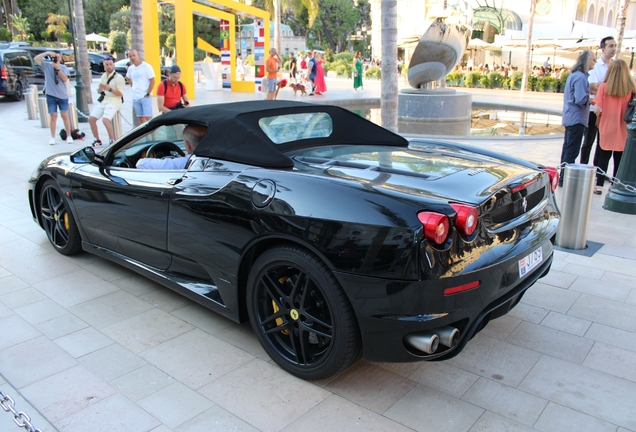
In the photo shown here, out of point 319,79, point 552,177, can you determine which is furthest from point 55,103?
point 319,79

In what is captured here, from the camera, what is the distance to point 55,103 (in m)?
11.2

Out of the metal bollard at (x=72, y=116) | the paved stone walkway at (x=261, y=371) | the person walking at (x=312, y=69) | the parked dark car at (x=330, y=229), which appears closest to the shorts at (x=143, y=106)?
the metal bollard at (x=72, y=116)

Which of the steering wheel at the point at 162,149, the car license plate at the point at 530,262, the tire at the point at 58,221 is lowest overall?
the tire at the point at 58,221

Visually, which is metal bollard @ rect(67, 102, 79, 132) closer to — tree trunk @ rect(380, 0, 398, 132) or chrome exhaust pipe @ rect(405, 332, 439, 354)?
tree trunk @ rect(380, 0, 398, 132)

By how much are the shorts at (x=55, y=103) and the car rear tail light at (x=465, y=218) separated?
35.2 feet

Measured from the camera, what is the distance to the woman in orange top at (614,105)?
22.0 feet

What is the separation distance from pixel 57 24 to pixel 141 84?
54558 millimetres

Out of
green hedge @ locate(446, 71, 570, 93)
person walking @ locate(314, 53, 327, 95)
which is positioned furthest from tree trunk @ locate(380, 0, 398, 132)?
green hedge @ locate(446, 71, 570, 93)

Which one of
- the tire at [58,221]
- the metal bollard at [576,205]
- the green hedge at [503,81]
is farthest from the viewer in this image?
the green hedge at [503,81]

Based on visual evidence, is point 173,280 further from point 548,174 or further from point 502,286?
point 548,174

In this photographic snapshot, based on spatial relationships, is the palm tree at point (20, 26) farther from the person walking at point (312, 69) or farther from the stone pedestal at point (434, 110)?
the stone pedestal at point (434, 110)

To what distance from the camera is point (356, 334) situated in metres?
2.74

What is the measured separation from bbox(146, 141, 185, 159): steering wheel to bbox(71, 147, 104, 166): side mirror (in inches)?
15.8

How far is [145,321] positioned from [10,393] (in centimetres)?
100
